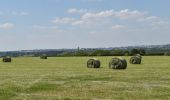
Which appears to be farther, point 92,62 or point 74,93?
point 92,62

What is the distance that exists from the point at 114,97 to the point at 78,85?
4.87 m

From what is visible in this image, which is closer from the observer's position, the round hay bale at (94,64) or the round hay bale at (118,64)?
the round hay bale at (118,64)

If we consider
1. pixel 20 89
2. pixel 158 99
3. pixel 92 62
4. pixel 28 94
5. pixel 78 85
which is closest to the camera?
pixel 158 99

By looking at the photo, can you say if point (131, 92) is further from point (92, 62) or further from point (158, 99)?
point (92, 62)

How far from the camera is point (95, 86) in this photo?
2145cm

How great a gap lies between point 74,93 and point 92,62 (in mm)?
22386

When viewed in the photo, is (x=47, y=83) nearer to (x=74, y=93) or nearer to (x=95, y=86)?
(x=95, y=86)

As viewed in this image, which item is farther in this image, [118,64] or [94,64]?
[94,64]

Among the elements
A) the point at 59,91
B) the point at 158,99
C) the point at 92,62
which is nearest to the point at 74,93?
the point at 59,91

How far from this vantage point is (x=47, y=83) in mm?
23359

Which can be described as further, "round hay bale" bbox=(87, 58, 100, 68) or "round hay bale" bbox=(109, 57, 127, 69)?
"round hay bale" bbox=(87, 58, 100, 68)

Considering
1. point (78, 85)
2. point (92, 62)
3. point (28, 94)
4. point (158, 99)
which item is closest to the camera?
point (158, 99)

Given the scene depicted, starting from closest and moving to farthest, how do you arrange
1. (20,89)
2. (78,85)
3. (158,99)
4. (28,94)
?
(158,99), (28,94), (20,89), (78,85)

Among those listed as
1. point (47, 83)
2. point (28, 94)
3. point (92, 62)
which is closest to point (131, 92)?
point (28, 94)
